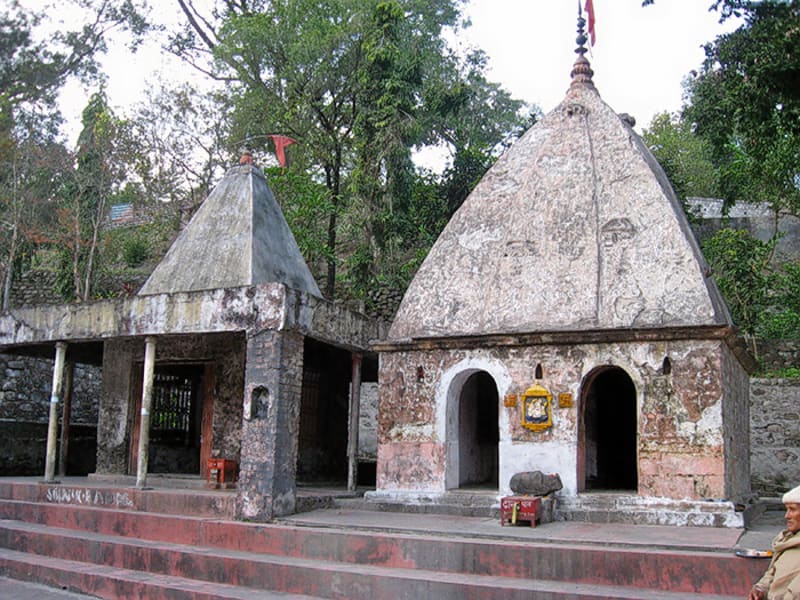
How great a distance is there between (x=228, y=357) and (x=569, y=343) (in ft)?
17.3

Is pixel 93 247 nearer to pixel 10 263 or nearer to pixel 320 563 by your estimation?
pixel 10 263

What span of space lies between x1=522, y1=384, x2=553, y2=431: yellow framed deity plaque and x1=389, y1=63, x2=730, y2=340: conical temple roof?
2.70ft

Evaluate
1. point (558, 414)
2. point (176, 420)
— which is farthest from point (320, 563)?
point (176, 420)

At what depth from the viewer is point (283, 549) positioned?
9.02 metres

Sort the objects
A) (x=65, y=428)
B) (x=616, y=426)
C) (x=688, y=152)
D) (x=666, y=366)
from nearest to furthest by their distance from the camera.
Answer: (x=666, y=366) → (x=616, y=426) → (x=65, y=428) → (x=688, y=152)

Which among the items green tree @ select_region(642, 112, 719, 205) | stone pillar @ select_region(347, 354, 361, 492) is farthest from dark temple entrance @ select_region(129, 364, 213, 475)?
green tree @ select_region(642, 112, 719, 205)

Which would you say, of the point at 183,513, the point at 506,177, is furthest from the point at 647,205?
the point at 183,513

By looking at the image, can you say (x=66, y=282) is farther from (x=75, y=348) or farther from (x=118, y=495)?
(x=118, y=495)

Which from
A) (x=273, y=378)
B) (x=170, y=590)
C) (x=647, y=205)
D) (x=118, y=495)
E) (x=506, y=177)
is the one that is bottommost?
(x=170, y=590)

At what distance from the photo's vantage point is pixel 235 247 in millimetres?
12648

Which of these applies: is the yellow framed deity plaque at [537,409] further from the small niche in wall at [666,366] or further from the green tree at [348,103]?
the green tree at [348,103]

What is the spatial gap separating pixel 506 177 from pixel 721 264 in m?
8.49

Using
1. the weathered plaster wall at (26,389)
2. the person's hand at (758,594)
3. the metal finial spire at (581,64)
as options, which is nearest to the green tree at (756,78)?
the metal finial spire at (581,64)

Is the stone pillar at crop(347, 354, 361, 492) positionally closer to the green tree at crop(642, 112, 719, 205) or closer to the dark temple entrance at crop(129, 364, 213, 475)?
the dark temple entrance at crop(129, 364, 213, 475)
